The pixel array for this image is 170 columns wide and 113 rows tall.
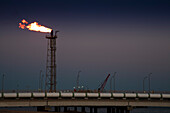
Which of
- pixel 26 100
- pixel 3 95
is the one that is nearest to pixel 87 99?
pixel 26 100

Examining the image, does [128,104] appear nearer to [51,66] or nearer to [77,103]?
[77,103]

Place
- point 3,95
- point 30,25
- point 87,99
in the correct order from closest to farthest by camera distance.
Answer: point 3,95 → point 87,99 → point 30,25

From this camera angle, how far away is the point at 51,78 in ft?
520

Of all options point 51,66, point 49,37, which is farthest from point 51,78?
point 49,37

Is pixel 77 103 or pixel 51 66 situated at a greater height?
pixel 51 66

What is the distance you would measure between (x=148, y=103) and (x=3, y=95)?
52354 millimetres

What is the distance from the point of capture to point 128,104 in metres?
123

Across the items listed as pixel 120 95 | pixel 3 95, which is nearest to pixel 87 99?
pixel 120 95

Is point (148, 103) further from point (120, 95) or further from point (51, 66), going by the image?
point (51, 66)

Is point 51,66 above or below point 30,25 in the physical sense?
below

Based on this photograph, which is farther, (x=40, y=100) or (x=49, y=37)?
(x=49, y=37)

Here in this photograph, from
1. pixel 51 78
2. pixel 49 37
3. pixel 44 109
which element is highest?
pixel 49 37

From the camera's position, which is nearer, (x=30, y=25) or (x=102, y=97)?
(x=102, y=97)

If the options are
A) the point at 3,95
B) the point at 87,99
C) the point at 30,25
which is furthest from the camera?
the point at 30,25
